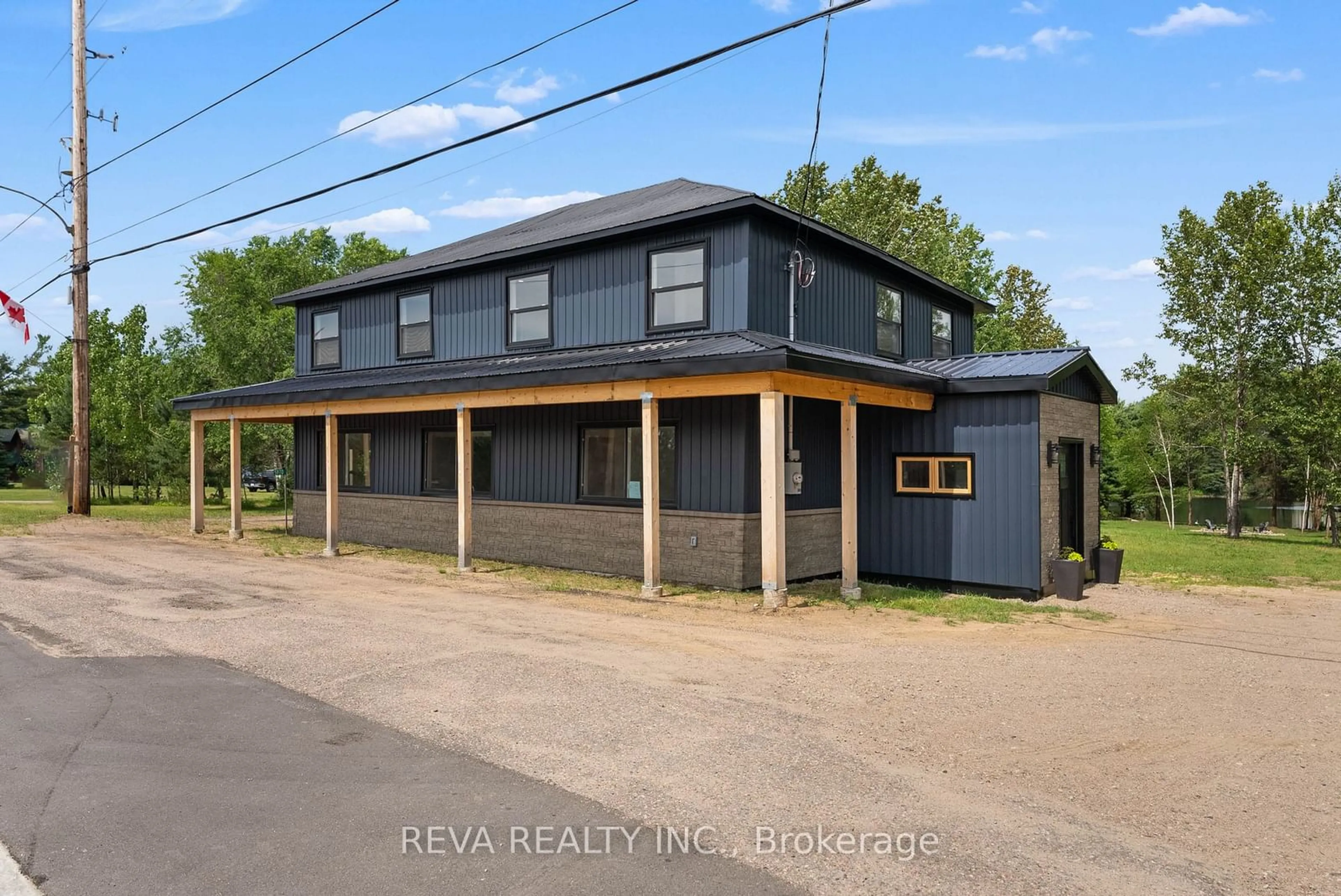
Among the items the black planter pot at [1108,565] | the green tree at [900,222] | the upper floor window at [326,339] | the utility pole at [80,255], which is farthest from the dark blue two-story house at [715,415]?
the green tree at [900,222]

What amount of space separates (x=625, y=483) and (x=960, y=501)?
16.7 ft

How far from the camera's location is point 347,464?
760 inches

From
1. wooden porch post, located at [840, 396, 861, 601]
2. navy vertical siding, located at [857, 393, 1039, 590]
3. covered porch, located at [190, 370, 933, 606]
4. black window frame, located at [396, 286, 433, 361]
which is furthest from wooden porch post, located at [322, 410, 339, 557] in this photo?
wooden porch post, located at [840, 396, 861, 601]

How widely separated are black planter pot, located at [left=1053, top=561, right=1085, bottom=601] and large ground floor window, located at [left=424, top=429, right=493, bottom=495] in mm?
9490

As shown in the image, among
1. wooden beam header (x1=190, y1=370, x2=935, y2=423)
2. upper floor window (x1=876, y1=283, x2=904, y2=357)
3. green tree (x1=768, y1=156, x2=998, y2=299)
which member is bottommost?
wooden beam header (x1=190, y1=370, x2=935, y2=423)

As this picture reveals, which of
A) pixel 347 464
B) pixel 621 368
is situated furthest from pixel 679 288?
pixel 347 464

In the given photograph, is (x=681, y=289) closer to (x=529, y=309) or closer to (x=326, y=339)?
(x=529, y=309)

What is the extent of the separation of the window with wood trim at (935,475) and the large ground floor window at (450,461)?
23.9 feet

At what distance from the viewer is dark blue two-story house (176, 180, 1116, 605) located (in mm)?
11898

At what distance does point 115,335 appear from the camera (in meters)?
35.8

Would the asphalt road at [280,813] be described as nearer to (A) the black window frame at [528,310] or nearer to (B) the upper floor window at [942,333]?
(A) the black window frame at [528,310]

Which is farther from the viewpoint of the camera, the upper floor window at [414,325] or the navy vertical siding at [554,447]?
the upper floor window at [414,325]

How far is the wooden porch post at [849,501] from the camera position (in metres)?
11.5

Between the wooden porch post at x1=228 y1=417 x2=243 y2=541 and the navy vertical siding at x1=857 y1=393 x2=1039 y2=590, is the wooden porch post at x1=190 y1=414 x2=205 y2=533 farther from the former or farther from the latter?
the navy vertical siding at x1=857 y1=393 x2=1039 y2=590
